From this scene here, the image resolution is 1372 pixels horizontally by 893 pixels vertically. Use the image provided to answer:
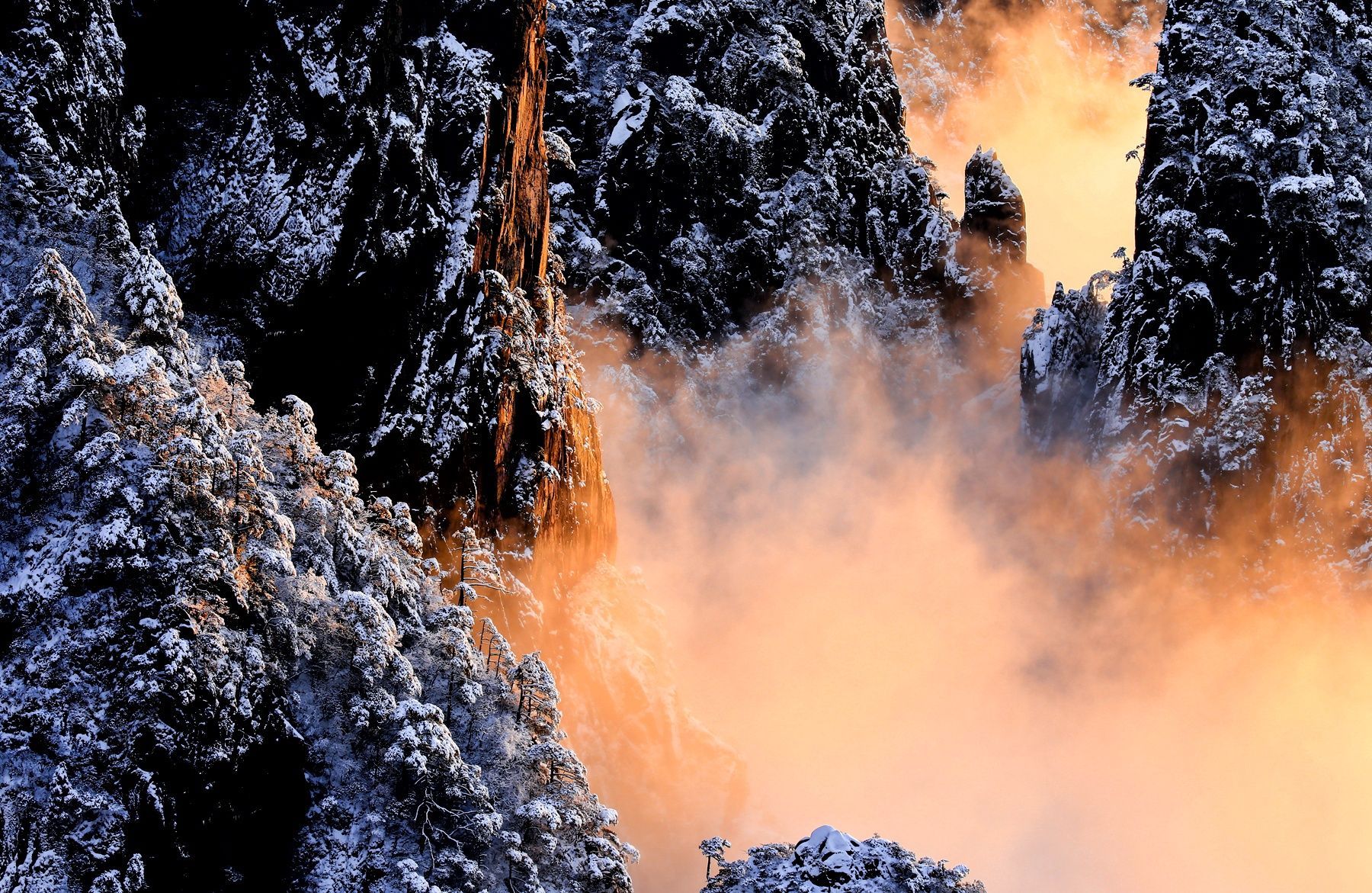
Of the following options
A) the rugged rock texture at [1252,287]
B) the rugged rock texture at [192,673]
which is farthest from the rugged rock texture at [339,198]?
the rugged rock texture at [1252,287]

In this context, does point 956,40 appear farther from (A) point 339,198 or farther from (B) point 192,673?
(B) point 192,673

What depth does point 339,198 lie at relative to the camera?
41.7 meters

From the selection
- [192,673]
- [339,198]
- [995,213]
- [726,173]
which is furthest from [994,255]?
[192,673]

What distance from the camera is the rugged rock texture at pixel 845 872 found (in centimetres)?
3164

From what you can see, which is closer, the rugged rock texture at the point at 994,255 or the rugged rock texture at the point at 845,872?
the rugged rock texture at the point at 845,872

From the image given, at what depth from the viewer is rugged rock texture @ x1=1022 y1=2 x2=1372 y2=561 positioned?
70.2 m

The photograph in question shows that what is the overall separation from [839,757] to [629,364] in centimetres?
2900

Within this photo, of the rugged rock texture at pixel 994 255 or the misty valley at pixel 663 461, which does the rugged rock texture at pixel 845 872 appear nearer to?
the misty valley at pixel 663 461

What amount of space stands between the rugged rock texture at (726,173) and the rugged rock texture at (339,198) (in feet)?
116

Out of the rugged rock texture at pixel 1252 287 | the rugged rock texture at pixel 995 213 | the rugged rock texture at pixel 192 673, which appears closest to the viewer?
the rugged rock texture at pixel 192 673

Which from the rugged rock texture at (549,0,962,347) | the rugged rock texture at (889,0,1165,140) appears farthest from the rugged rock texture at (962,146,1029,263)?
the rugged rock texture at (889,0,1165,140)

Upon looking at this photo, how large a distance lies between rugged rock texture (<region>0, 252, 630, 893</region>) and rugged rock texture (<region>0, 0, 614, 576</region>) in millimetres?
4818

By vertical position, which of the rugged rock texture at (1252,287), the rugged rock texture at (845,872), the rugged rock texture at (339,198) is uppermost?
the rugged rock texture at (1252,287)

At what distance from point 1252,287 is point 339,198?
53269 mm
